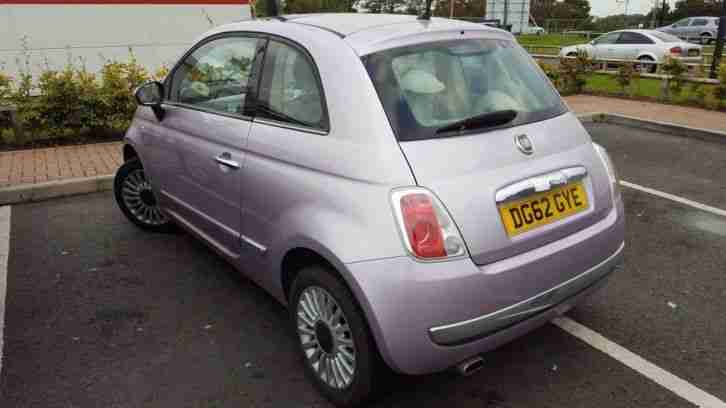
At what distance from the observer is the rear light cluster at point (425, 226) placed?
224cm

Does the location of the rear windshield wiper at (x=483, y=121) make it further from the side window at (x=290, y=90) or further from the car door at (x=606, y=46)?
the car door at (x=606, y=46)

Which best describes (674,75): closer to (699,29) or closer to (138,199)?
(138,199)

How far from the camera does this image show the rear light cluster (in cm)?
224

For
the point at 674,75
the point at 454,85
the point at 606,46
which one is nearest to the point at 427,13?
the point at 454,85

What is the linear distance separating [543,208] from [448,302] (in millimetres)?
673

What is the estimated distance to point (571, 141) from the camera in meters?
2.80

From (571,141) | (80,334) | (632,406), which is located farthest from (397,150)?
(80,334)

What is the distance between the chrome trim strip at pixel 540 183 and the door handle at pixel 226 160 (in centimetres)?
147

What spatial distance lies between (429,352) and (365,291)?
36cm

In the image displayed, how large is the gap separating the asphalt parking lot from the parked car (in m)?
32.7

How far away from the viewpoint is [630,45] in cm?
1845

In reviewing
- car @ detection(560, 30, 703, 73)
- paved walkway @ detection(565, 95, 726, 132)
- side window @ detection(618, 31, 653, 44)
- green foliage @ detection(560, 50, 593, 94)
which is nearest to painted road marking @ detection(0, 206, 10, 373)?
paved walkway @ detection(565, 95, 726, 132)

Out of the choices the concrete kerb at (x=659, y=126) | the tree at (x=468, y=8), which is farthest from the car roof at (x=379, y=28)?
the tree at (x=468, y=8)

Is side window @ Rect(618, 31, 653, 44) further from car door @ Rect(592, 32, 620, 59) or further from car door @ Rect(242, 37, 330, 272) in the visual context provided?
car door @ Rect(242, 37, 330, 272)
